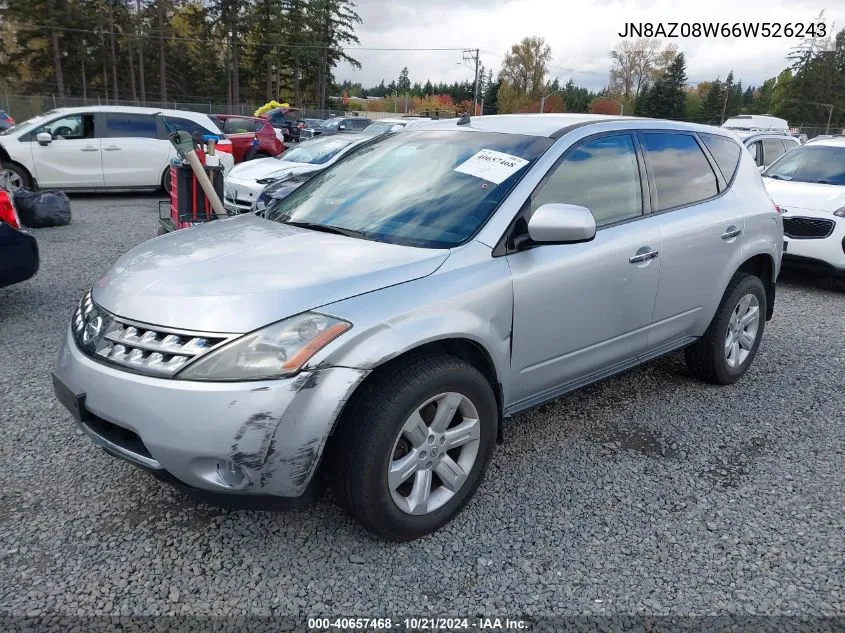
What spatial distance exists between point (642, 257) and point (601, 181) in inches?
17.7

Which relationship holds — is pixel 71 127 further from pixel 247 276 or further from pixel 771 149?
pixel 771 149

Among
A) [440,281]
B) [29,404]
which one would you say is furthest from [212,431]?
[29,404]

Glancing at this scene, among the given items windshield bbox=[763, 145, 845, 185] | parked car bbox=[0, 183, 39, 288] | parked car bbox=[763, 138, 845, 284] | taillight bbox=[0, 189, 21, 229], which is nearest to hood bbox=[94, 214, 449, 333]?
parked car bbox=[0, 183, 39, 288]

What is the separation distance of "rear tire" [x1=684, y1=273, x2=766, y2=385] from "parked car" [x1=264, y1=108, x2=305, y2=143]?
24387 mm

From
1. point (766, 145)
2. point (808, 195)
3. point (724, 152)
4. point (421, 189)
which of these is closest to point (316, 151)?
point (808, 195)

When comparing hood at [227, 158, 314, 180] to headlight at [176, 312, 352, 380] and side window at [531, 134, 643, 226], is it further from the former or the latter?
headlight at [176, 312, 352, 380]

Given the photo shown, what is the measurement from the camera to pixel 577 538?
2670 millimetres

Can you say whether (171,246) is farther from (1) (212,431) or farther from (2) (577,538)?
(2) (577,538)

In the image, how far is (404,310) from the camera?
7.72 feet

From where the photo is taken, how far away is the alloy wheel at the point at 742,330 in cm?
423

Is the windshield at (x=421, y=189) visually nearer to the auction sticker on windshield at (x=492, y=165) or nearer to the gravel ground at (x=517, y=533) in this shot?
the auction sticker on windshield at (x=492, y=165)

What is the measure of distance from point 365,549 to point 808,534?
192 cm

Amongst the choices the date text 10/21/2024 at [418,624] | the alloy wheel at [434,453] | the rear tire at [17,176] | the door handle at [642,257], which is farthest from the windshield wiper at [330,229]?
the rear tire at [17,176]

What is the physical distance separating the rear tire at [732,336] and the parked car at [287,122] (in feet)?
80.0
